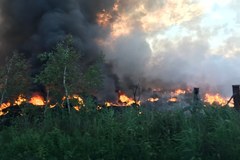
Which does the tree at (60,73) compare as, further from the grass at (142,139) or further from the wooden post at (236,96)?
the wooden post at (236,96)

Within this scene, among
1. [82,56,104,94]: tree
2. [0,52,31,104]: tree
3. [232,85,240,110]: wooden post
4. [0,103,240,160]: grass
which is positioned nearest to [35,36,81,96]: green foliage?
[82,56,104,94]: tree

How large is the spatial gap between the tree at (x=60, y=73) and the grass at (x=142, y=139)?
1114 cm

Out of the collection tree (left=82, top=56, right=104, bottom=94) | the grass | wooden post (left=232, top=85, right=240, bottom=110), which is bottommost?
the grass

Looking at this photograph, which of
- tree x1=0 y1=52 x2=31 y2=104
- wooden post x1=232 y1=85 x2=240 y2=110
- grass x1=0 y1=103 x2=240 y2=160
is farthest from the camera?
tree x1=0 y1=52 x2=31 y2=104

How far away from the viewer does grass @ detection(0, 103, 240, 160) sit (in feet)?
27.8

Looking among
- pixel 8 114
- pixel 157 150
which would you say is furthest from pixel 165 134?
pixel 8 114

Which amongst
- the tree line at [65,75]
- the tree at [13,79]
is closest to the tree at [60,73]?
the tree line at [65,75]

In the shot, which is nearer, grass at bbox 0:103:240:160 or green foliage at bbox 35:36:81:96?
grass at bbox 0:103:240:160

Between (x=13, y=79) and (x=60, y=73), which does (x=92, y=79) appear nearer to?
(x=60, y=73)

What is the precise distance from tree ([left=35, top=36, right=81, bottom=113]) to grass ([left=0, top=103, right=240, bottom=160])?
11.1 metres

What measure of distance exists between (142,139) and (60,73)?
14.4m

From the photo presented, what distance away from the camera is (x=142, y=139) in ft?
32.2

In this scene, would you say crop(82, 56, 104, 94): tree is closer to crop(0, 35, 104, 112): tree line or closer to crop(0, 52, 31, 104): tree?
crop(0, 35, 104, 112): tree line

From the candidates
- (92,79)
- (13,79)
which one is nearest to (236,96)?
(92,79)
